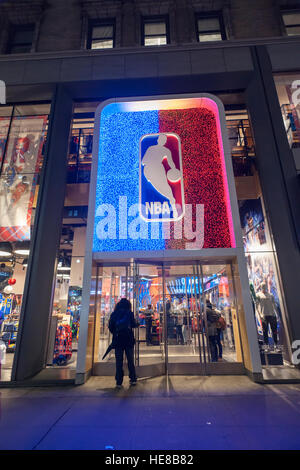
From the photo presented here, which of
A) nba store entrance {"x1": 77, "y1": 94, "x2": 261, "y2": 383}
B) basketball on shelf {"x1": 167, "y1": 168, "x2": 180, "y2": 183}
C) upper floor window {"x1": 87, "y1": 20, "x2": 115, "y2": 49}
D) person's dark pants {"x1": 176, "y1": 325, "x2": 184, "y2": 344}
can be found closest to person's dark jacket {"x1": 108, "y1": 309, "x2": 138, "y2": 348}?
nba store entrance {"x1": 77, "y1": 94, "x2": 261, "y2": 383}

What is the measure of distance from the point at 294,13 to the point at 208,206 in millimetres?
9064

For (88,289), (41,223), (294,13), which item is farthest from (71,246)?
(294,13)

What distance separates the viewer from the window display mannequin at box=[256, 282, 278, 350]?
6.41m

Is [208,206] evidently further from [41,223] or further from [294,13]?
[294,13]

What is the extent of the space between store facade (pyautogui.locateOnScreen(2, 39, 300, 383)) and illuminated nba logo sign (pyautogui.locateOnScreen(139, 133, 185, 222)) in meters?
0.05

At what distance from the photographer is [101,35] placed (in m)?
9.57

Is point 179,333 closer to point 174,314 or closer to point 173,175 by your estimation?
point 174,314

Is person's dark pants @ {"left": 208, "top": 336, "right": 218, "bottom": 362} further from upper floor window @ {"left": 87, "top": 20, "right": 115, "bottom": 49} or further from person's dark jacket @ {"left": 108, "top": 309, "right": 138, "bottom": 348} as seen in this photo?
upper floor window @ {"left": 87, "top": 20, "right": 115, "bottom": 49}

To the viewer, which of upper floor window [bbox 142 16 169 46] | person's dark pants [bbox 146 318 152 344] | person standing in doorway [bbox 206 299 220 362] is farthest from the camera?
upper floor window [bbox 142 16 169 46]

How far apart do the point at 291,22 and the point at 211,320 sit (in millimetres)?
11654

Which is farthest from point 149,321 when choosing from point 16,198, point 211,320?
point 16,198

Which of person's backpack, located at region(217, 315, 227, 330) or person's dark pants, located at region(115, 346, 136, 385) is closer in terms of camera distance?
person's dark pants, located at region(115, 346, 136, 385)

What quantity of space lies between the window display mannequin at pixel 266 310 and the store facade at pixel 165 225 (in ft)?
0.26

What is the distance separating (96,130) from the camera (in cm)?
783
